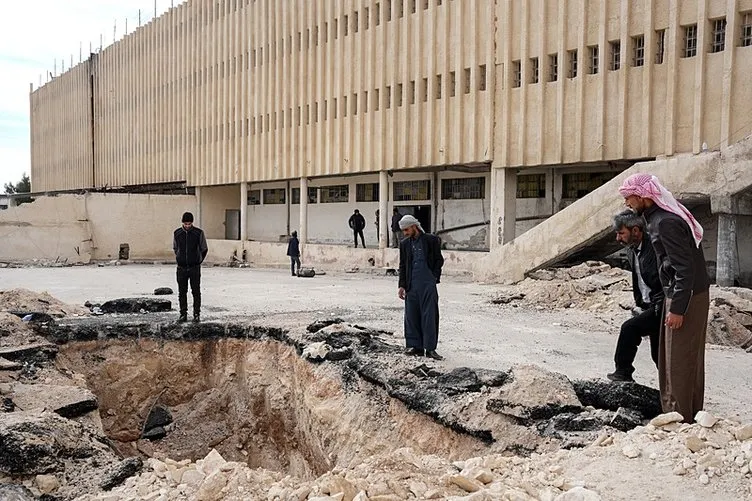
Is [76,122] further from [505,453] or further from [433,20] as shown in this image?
[505,453]

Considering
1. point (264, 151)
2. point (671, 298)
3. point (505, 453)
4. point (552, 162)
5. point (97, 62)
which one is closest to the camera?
point (671, 298)

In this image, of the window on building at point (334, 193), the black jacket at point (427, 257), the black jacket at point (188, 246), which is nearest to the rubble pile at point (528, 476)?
the black jacket at point (427, 257)

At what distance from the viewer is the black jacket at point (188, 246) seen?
8.84 meters

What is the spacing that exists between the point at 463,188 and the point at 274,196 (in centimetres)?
1165

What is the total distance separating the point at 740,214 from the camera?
38.7ft

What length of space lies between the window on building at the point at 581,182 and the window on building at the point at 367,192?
26.7ft

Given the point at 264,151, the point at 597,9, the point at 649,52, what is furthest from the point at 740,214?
the point at 264,151

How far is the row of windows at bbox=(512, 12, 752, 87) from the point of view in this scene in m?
13.2

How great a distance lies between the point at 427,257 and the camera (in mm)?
6699

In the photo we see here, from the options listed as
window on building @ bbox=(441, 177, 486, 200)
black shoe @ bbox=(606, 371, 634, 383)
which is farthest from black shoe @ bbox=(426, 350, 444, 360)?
window on building @ bbox=(441, 177, 486, 200)

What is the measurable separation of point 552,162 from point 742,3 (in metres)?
5.23

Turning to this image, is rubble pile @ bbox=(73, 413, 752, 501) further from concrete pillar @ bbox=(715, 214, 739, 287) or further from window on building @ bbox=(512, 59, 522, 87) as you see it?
window on building @ bbox=(512, 59, 522, 87)

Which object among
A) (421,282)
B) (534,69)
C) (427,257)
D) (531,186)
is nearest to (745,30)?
(534,69)

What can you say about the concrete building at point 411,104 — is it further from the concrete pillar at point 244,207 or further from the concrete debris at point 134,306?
the concrete debris at point 134,306
